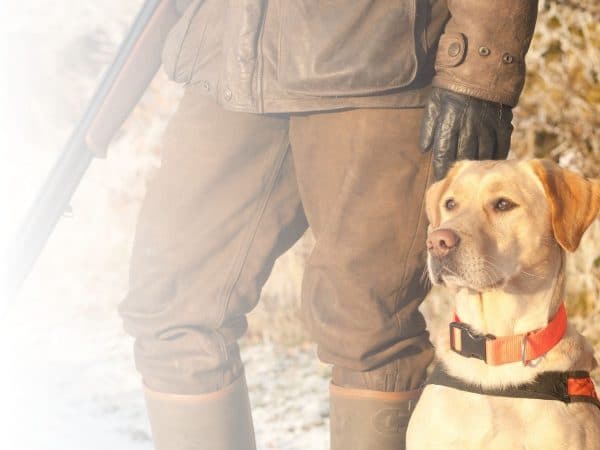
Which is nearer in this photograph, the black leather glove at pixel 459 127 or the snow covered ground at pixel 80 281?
the black leather glove at pixel 459 127

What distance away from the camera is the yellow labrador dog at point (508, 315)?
213cm

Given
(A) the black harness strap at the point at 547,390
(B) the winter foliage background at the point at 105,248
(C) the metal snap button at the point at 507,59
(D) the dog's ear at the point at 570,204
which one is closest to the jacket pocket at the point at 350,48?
(C) the metal snap button at the point at 507,59

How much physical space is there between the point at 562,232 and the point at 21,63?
4989 millimetres

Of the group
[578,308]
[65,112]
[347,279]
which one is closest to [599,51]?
[578,308]

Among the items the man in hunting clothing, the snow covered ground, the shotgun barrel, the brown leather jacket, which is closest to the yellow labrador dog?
the man in hunting clothing

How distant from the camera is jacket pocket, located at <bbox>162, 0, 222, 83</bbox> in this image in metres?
2.62

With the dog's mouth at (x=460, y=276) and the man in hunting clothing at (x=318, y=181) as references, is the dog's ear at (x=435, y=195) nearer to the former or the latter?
the man in hunting clothing at (x=318, y=181)

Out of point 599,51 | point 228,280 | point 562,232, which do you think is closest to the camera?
point 562,232

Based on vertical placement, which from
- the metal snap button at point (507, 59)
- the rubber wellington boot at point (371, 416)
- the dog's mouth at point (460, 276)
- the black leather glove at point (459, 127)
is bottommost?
the rubber wellington boot at point (371, 416)

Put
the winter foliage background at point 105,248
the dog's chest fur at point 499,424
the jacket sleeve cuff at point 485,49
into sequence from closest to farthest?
the dog's chest fur at point 499,424
the jacket sleeve cuff at point 485,49
the winter foliage background at point 105,248

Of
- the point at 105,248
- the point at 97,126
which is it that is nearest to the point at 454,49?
the point at 97,126

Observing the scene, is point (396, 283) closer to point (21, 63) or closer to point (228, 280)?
point (228, 280)

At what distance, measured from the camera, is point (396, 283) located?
2342mm

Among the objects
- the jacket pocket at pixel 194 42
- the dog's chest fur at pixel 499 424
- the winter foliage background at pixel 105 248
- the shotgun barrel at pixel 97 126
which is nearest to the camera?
the dog's chest fur at pixel 499 424
